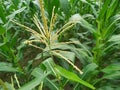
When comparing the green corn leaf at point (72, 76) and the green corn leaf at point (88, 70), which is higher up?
the green corn leaf at point (72, 76)

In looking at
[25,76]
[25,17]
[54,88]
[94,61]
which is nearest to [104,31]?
[94,61]

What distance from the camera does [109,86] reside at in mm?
1656

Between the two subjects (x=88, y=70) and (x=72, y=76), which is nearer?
(x=72, y=76)

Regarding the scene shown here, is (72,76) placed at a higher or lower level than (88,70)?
higher

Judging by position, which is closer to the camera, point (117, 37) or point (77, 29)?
point (117, 37)

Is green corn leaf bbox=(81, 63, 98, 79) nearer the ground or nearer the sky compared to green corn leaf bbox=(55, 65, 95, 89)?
nearer the ground

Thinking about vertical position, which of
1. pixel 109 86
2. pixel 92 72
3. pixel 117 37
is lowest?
pixel 109 86

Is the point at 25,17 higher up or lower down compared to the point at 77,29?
higher up

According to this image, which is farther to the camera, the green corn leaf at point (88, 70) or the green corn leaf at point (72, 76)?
Result: the green corn leaf at point (88, 70)

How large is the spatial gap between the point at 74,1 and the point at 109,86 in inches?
38.9

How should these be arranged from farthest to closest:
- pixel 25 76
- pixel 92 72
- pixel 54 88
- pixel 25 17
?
pixel 25 17 < pixel 25 76 < pixel 92 72 < pixel 54 88

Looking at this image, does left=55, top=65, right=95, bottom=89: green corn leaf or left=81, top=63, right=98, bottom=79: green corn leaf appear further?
left=81, top=63, right=98, bottom=79: green corn leaf

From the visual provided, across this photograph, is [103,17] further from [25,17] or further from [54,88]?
[25,17]

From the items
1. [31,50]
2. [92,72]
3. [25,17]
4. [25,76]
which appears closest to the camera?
[92,72]
